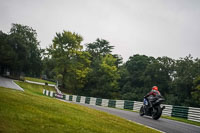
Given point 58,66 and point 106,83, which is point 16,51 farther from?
point 106,83

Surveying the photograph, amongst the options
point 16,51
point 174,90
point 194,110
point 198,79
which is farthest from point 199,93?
point 16,51

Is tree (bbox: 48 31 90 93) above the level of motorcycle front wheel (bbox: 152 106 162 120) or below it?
above

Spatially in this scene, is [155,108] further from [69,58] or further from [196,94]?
[69,58]

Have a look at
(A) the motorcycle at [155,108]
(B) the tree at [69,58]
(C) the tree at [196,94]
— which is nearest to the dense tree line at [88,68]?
(B) the tree at [69,58]

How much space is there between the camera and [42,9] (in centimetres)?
3116

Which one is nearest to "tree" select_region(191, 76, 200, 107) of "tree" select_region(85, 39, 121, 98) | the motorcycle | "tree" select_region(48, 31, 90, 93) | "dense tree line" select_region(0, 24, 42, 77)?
"tree" select_region(85, 39, 121, 98)

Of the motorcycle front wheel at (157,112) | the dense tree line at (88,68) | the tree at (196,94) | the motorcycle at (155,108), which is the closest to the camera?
the motorcycle at (155,108)

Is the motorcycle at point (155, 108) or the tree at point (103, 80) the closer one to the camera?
the motorcycle at point (155, 108)

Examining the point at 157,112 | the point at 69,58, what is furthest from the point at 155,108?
the point at 69,58

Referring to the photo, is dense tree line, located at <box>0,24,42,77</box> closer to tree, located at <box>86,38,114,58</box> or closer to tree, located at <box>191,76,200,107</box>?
tree, located at <box>86,38,114,58</box>

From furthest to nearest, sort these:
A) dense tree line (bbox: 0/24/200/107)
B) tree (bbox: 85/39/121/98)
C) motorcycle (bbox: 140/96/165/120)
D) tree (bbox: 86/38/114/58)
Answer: tree (bbox: 86/38/114/58), tree (bbox: 85/39/121/98), dense tree line (bbox: 0/24/200/107), motorcycle (bbox: 140/96/165/120)

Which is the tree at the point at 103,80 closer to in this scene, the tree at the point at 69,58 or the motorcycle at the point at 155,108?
the tree at the point at 69,58

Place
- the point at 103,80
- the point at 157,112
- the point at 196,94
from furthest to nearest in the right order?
the point at 103,80
the point at 196,94
the point at 157,112

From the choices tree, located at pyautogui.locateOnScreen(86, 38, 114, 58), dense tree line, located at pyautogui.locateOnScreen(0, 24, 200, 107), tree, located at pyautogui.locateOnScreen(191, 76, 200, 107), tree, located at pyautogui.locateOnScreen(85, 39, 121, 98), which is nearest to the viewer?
tree, located at pyautogui.locateOnScreen(191, 76, 200, 107)
